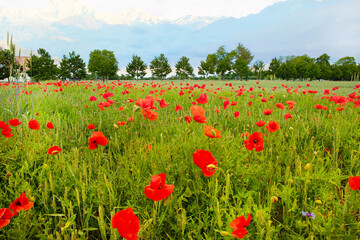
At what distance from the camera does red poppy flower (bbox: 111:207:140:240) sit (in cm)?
68

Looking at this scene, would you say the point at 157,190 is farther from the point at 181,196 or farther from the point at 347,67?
the point at 347,67

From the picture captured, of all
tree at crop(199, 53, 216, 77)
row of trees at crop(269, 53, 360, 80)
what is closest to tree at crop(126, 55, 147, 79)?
tree at crop(199, 53, 216, 77)

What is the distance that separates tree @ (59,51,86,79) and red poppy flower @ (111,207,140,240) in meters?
64.2

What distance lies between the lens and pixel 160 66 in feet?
199

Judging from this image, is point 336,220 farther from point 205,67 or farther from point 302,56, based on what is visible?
point 302,56

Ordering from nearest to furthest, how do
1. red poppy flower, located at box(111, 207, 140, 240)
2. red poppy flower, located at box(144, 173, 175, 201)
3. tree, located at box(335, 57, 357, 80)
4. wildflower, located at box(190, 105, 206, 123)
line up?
red poppy flower, located at box(111, 207, 140, 240) < red poppy flower, located at box(144, 173, 175, 201) < wildflower, located at box(190, 105, 206, 123) < tree, located at box(335, 57, 357, 80)

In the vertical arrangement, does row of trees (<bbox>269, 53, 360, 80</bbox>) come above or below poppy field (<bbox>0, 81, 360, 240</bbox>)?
above

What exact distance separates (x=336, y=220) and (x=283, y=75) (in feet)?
217

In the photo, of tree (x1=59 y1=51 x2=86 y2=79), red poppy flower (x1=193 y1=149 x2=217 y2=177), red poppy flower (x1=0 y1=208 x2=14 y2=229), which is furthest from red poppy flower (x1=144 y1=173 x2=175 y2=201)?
tree (x1=59 y1=51 x2=86 y2=79)

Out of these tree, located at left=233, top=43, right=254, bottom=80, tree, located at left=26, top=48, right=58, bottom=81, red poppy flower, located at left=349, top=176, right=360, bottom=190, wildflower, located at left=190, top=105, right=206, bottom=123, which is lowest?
red poppy flower, located at left=349, top=176, right=360, bottom=190

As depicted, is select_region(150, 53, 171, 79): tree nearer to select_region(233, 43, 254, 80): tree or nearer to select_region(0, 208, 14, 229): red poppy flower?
select_region(233, 43, 254, 80): tree

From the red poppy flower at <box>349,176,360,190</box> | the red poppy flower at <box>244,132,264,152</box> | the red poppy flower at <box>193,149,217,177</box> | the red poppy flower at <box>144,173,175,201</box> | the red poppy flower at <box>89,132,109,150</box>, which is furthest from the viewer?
the red poppy flower at <box>244,132,264,152</box>

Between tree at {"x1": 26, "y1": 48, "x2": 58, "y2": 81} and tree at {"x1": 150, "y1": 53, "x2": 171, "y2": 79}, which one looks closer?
tree at {"x1": 26, "y1": 48, "x2": 58, "y2": 81}

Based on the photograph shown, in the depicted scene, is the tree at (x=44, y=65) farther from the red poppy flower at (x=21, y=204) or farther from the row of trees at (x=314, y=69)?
the row of trees at (x=314, y=69)
